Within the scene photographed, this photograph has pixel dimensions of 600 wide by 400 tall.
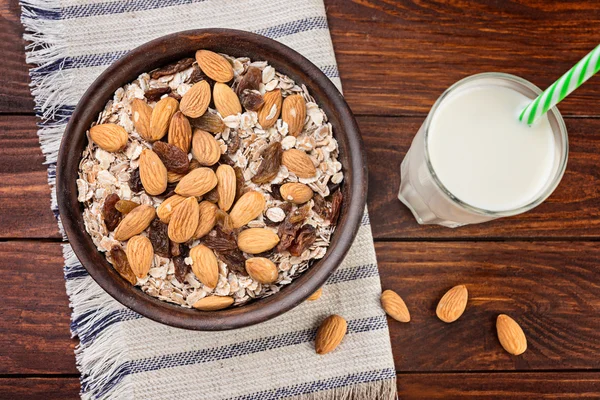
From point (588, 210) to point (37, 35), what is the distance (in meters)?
0.88

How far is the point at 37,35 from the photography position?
2.83ft

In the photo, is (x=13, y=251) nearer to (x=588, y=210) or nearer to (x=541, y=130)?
(x=541, y=130)

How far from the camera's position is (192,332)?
2.74 ft

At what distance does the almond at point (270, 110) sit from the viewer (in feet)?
2.40

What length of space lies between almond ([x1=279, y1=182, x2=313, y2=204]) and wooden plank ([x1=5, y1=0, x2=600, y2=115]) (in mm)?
226

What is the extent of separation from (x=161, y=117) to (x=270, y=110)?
13 cm

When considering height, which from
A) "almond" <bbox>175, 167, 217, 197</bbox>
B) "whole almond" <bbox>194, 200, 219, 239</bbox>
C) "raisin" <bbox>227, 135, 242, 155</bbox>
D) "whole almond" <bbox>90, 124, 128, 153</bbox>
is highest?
"whole almond" <bbox>90, 124, 128, 153</bbox>

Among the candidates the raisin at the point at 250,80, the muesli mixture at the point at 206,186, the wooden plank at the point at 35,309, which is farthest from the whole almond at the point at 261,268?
the wooden plank at the point at 35,309

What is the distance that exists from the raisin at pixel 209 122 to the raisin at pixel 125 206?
12 centimetres

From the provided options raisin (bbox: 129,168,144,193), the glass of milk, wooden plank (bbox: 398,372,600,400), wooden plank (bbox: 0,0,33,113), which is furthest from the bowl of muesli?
wooden plank (bbox: 398,372,600,400)

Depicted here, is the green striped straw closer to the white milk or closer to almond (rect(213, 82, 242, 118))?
the white milk

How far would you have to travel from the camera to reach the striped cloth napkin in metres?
0.84

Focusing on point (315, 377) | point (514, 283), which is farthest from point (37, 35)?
point (514, 283)

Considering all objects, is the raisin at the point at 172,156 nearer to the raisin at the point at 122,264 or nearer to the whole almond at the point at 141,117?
the whole almond at the point at 141,117
